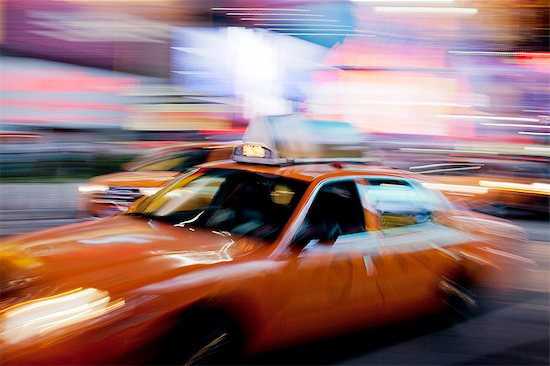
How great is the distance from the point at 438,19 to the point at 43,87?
12.7 m

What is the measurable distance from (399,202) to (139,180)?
4567 mm

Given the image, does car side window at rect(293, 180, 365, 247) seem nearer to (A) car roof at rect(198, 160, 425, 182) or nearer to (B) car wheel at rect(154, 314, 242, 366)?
(A) car roof at rect(198, 160, 425, 182)

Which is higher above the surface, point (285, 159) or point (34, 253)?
point (285, 159)

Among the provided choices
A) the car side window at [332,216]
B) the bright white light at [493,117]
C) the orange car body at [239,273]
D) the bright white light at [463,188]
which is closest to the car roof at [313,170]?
the orange car body at [239,273]

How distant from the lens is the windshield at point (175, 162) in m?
9.13

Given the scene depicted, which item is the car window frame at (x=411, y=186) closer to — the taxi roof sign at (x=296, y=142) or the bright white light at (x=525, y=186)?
the taxi roof sign at (x=296, y=142)

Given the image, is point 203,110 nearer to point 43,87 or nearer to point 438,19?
point 43,87

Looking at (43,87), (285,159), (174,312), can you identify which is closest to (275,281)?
(174,312)

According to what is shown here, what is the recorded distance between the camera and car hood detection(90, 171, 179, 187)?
8.36 m

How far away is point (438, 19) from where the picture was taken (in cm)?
2152

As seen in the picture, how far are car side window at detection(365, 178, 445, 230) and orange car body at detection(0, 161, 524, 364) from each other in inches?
Answer: 1.0

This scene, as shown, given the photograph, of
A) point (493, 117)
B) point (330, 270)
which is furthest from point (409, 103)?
point (330, 270)

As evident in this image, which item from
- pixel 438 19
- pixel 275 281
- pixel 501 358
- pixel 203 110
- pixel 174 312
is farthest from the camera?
pixel 438 19

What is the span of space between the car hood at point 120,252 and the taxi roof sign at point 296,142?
34.7 inches
